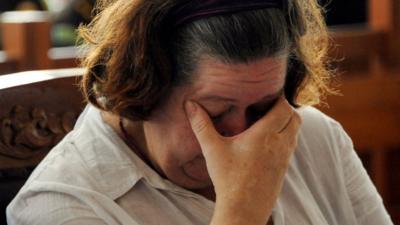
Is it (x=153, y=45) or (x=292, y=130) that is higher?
(x=153, y=45)

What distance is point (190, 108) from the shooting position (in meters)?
→ 1.27

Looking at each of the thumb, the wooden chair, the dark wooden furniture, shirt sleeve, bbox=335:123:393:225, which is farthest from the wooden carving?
the dark wooden furniture

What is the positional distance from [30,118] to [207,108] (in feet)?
1.20

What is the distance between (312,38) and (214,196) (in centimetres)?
31

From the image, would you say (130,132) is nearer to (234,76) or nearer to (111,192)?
(111,192)

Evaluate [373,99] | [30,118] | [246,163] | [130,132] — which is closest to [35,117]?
[30,118]

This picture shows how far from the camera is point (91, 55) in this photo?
1.33m

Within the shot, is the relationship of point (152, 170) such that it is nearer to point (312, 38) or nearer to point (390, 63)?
point (312, 38)

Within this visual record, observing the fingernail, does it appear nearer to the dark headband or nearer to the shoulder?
the dark headband

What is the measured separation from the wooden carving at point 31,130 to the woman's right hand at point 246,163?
1.09 feet

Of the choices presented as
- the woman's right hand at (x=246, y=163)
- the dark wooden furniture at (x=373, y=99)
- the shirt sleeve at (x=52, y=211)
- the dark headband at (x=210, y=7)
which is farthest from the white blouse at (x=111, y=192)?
the dark wooden furniture at (x=373, y=99)

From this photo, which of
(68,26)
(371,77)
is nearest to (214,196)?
(371,77)

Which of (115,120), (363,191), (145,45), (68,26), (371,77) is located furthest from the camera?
(68,26)

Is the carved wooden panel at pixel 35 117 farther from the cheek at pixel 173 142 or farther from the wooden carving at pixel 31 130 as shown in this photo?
the cheek at pixel 173 142
